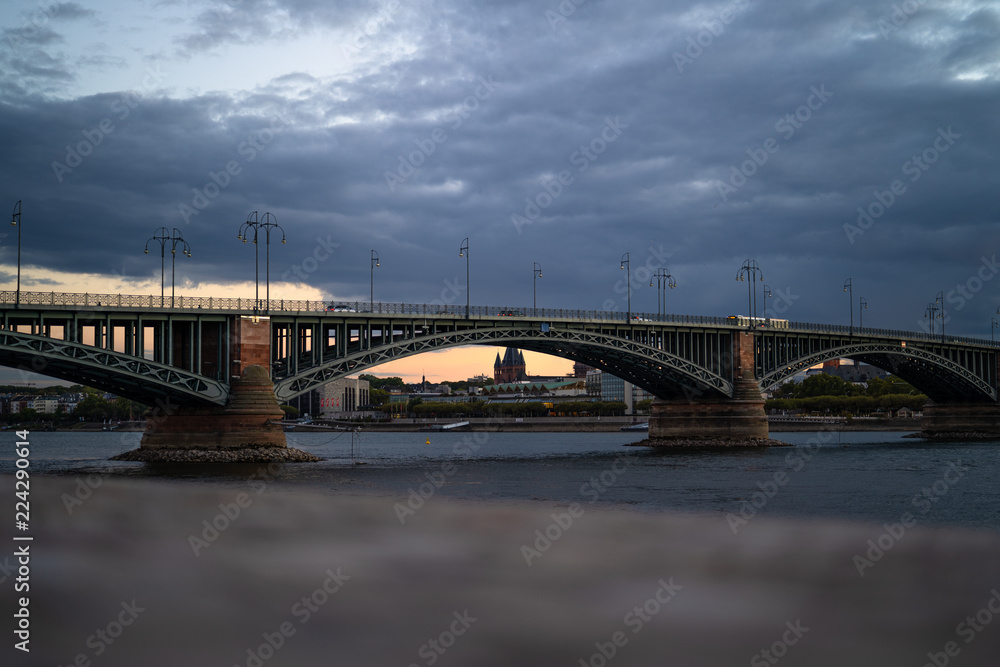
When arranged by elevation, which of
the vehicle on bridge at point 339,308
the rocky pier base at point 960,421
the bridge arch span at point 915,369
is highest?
the vehicle on bridge at point 339,308

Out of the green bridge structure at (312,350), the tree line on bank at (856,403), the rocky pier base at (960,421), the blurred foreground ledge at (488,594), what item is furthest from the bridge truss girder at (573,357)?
the tree line on bank at (856,403)

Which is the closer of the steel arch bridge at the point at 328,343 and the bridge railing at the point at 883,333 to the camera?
the steel arch bridge at the point at 328,343

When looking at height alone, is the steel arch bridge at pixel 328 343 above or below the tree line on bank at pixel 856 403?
above

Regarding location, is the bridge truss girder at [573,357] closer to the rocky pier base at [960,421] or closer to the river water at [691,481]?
the river water at [691,481]

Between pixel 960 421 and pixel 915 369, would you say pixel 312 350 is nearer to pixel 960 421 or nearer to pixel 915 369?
pixel 915 369

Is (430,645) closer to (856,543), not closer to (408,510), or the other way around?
(856,543)

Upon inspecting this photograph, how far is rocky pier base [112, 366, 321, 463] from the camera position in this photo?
65.1 meters

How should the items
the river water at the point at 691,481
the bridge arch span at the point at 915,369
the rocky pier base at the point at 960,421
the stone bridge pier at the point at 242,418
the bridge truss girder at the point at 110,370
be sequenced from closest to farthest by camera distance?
the river water at the point at 691,481 < the bridge truss girder at the point at 110,370 < the stone bridge pier at the point at 242,418 < the bridge arch span at the point at 915,369 < the rocky pier base at the point at 960,421

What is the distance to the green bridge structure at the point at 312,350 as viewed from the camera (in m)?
61.2

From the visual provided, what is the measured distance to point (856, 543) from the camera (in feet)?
86.6

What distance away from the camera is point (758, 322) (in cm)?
10256

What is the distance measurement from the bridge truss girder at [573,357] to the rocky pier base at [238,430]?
2094mm

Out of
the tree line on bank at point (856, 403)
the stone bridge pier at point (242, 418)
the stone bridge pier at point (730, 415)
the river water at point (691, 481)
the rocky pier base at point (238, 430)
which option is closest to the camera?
the river water at point (691, 481)

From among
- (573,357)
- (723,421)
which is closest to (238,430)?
(573,357)
